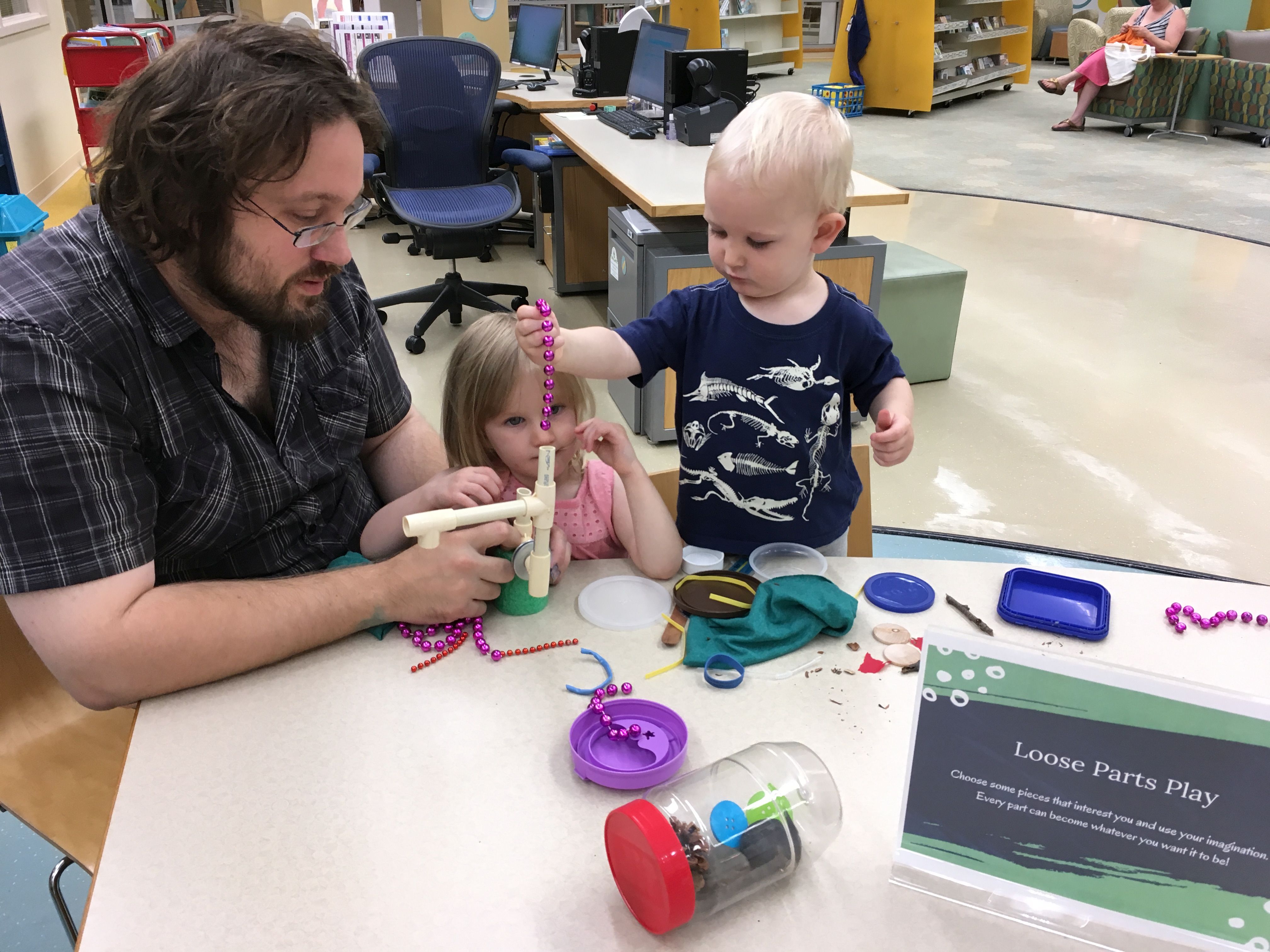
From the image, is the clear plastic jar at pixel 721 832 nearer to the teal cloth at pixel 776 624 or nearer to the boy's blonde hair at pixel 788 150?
the teal cloth at pixel 776 624

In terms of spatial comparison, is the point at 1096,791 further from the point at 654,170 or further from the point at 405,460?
the point at 654,170

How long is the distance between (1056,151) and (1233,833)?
336 inches

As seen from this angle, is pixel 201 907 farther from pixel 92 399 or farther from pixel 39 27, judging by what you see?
pixel 39 27

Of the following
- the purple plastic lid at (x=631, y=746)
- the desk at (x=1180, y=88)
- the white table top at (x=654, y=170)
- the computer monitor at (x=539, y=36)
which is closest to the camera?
the purple plastic lid at (x=631, y=746)

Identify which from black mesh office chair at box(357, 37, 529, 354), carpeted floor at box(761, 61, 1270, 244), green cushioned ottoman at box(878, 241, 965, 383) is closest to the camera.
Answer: green cushioned ottoman at box(878, 241, 965, 383)

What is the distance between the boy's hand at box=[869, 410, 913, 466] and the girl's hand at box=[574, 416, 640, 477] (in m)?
0.31

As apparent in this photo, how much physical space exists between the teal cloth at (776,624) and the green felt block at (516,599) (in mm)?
197

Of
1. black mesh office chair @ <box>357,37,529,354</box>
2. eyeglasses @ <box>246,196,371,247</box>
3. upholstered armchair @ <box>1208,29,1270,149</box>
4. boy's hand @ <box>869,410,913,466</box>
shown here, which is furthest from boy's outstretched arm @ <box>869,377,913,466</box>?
upholstered armchair @ <box>1208,29,1270,149</box>

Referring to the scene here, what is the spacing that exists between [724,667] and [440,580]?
349mm

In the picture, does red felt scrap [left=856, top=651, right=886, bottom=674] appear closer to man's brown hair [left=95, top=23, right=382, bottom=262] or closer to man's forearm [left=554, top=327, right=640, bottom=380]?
man's forearm [left=554, top=327, right=640, bottom=380]

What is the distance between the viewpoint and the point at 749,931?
76 cm

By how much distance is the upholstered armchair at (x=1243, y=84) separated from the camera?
798 cm

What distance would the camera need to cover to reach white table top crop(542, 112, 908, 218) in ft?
9.37

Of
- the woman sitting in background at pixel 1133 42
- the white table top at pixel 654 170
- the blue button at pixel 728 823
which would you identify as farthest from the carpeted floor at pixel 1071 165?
the blue button at pixel 728 823
